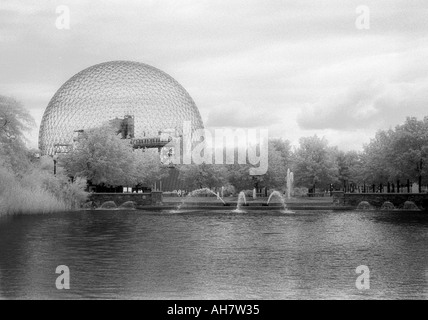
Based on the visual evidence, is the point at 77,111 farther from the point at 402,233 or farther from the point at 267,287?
the point at 267,287

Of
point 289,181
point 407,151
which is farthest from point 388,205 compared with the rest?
point 289,181

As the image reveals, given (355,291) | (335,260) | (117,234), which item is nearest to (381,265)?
(335,260)

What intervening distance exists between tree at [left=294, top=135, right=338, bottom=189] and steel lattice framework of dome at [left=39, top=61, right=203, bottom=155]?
146 ft

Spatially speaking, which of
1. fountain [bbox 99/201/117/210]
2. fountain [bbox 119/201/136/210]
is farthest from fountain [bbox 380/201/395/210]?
fountain [bbox 99/201/117/210]

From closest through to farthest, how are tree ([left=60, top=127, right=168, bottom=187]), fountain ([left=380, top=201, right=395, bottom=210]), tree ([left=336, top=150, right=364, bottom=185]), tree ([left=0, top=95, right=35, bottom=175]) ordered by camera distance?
tree ([left=0, top=95, right=35, bottom=175]) < fountain ([left=380, top=201, right=395, bottom=210]) < tree ([left=60, top=127, right=168, bottom=187]) < tree ([left=336, top=150, right=364, bottom=185])

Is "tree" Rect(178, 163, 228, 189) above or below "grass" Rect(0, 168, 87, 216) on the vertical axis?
above

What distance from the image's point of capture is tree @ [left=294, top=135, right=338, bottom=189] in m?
88.9

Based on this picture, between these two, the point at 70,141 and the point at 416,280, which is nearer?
the point at 416,280

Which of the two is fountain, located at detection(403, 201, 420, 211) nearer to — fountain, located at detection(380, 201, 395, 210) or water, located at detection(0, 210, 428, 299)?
fountain, located at detection(380, 201, 395, 210)

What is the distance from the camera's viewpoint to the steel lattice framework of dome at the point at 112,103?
414 feet

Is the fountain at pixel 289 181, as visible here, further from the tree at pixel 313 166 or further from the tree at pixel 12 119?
the tree at pixel 12 119

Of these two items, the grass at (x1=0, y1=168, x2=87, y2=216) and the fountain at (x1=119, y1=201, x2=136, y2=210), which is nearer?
the grass at (x1=0, y1=168, x2=87, y2=216)
